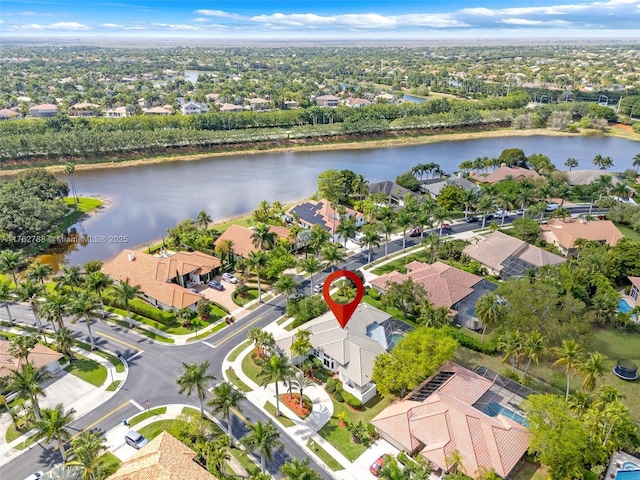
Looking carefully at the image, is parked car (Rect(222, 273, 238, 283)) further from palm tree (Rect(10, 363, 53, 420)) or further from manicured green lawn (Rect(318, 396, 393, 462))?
palm tree (Rect(10, 363, 53, 420))

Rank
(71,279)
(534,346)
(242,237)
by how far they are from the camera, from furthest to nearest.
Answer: (242,237)
(71,279)
(534,346)

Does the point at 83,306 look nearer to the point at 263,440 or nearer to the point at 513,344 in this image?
the point at 263,440

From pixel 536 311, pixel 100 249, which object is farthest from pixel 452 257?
pixel 100 249

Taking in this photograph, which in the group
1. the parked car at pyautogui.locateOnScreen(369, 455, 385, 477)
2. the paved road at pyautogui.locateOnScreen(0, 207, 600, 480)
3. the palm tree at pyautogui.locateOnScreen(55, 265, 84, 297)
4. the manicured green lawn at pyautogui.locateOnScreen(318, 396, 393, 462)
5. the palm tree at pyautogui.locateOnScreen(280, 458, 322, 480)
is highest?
the palm tree at pyautogui.locateOnScreen(55, 265, 84, 297)

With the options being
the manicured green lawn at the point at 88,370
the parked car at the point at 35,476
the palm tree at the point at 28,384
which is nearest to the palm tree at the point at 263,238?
the manicured green lawn at the point at 88,370

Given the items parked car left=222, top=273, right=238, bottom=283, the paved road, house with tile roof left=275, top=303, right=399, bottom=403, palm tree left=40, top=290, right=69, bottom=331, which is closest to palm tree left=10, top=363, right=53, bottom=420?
the paved road

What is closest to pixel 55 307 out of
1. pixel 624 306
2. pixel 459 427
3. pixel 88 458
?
pixel 88 458
